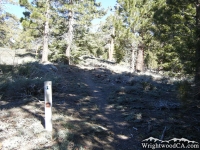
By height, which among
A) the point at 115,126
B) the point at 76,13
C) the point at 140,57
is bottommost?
the point at 115,126

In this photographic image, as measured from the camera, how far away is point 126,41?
1755 cm

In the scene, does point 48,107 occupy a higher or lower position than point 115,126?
higher

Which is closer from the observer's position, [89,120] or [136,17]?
[89,120]

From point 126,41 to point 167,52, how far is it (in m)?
3.76

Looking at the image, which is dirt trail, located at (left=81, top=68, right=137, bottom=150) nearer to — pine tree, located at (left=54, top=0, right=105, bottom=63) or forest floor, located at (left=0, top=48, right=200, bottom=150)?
forest floor, located at (left=0, top=48, right=200, bottom=150)

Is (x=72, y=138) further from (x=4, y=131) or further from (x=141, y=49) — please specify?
(x=141, y=49)

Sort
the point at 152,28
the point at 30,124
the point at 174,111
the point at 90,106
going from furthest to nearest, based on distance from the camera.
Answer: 1. the point at 152,28
2. the point at 90,106
3. the point at 174,111
4. the point at 30,124

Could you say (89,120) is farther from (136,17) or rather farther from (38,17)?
(38,17)

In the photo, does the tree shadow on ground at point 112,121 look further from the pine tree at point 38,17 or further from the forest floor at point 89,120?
the pine tree at point 38,17

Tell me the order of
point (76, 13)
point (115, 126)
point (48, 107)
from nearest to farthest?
point (48, 107)
point (115, 126)
point (76, 13)

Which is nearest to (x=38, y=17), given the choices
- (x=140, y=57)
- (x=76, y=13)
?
(x=76, y=13)

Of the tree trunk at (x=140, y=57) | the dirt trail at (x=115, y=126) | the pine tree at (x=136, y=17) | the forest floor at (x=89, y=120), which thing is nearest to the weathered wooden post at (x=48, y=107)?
the forest floor at (x=89, y=120)

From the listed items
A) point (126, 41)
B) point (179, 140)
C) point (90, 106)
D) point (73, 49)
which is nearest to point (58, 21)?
point (73, 49)

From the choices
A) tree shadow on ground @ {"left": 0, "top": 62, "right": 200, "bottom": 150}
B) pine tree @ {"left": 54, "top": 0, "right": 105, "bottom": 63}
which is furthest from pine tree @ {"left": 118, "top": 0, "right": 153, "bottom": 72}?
tree shadow on ground @ {"left": 0, "top": 62, "right": 200, "bottom": 150}
